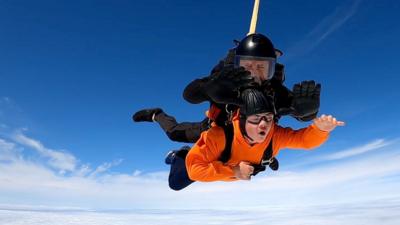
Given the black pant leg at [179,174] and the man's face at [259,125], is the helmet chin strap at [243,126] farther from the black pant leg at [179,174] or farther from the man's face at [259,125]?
the black pant leg at [179,174]

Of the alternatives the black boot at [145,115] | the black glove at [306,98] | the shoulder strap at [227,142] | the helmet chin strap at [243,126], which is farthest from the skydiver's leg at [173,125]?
the black glove at [306,98]

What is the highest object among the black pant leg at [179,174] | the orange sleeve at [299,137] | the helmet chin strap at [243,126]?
the orange sleeve at [299,137]

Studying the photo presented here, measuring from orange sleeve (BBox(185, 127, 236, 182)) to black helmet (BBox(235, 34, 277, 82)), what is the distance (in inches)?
30.9

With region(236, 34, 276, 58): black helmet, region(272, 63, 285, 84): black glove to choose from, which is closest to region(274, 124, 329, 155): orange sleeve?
region(272, 63, 285, 84): black glove

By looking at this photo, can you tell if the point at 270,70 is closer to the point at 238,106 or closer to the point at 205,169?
the point at 238,106

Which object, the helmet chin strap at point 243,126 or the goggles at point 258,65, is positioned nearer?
the goggles at point 258,65

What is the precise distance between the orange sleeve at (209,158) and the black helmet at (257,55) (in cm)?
79

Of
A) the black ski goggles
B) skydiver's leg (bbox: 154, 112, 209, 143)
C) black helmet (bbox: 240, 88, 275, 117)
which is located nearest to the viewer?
black helmet (bbox: 240, 88, 275, 117)

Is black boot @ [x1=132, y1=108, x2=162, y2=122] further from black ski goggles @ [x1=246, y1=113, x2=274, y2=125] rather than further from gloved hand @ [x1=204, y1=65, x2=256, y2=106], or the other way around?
gloved hand @ [x1=204, y1=65, x2=256, y2=106]

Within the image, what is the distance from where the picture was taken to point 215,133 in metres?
4.57

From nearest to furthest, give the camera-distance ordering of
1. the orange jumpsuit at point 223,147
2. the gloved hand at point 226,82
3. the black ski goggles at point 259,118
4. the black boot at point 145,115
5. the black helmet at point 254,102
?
1. the gloved hand at point 226,82
2. the black helmet at point 254,102
3. the black ski goggles at point 259,118
4. the orange jumpsuit at point 223,147
5. the black boot at point 145,115

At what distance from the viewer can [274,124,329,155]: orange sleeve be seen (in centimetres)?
472

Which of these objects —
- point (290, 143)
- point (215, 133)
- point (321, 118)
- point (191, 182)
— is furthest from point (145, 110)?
point (321, 118)

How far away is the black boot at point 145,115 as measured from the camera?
6.02m
